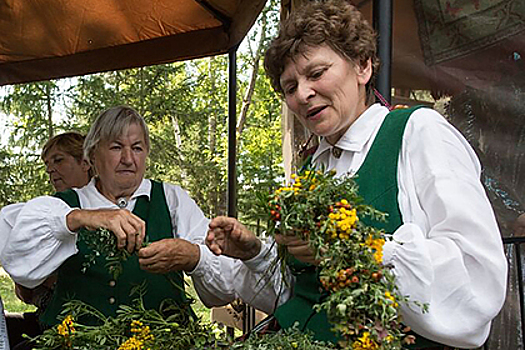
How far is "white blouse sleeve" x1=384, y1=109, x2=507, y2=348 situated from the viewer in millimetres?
1314

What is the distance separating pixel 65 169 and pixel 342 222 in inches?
95.5

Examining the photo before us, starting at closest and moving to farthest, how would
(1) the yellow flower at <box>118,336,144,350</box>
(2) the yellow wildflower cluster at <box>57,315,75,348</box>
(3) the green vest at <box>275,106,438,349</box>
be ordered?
1. (3) the green vest at <box>275,106,438,349</box>
2. (1) the yellow flower at <box>118,336,144,350</box>
3. (2) the yellow wildflower cluster at <box>57,315,75,348</box>

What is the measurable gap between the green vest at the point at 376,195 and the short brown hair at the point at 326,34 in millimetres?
202

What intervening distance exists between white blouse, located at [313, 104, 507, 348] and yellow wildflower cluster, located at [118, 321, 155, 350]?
70 cm

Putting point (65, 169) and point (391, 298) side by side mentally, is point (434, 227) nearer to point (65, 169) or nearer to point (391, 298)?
point (391, 298)

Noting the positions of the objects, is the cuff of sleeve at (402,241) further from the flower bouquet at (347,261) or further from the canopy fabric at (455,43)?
the canopy fabric at (455,43)

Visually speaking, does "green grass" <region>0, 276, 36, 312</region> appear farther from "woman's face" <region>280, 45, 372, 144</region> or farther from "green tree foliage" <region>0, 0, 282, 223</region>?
"woman's face" <region>280, 45, 372, 144</region>

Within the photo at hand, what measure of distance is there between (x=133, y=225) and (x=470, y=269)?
959 millimetres

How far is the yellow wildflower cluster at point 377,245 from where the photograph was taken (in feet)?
4.05

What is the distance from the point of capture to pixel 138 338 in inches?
66.2

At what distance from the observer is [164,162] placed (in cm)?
1201

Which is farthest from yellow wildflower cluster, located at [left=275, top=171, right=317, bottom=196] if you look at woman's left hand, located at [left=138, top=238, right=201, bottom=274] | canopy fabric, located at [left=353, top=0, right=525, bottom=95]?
canopy fabric, located at [left=353, top=0, right=525, bottom=95]

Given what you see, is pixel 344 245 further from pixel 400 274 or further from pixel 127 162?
pixel 127 162

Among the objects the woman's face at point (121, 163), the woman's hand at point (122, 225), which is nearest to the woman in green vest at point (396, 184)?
the woman's hand at point (122, 225)
